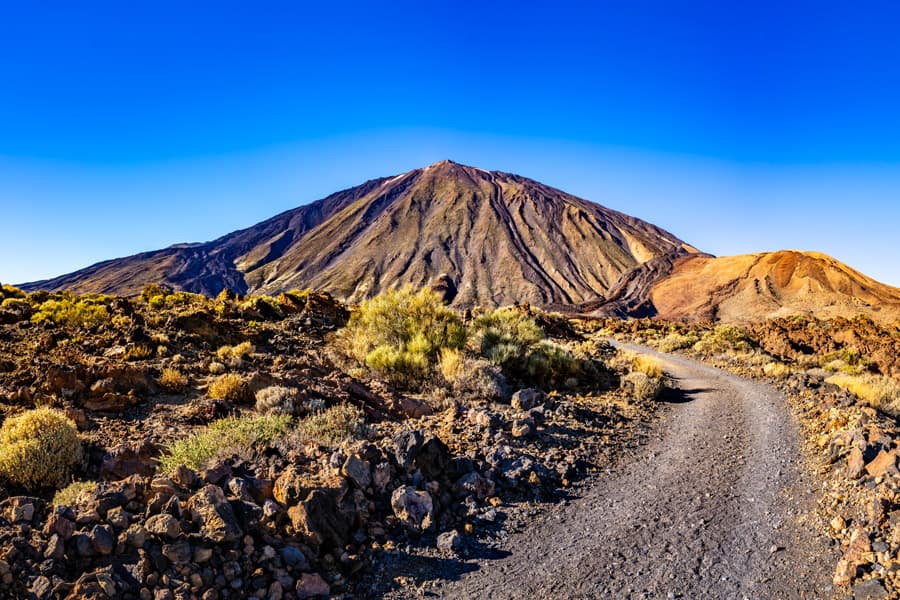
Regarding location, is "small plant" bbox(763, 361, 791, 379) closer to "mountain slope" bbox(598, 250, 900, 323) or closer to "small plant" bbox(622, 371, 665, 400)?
"small plant" bbox(622, 371, 665, 400)

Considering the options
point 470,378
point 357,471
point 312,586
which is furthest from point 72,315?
point 312,586

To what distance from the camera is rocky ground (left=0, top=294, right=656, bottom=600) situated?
3.44 metres

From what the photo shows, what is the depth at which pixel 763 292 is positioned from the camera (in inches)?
2344

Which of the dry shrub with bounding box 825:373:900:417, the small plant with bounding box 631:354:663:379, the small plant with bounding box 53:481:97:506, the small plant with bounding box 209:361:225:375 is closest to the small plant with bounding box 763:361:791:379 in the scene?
the dry shrub with bounding box 825:373:900:417

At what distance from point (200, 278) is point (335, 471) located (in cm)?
10477

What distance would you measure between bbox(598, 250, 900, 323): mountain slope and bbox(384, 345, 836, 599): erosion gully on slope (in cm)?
5087

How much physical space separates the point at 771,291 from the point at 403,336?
60416 millimetres

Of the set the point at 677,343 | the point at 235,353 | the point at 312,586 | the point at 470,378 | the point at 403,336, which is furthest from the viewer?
the point at 677,343

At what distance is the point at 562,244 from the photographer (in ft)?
317

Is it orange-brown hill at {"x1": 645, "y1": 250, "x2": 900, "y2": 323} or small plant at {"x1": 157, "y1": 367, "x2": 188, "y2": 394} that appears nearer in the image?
small plant at {"x1": 157, "y1": 367, "x2": 188, "y2": 394}

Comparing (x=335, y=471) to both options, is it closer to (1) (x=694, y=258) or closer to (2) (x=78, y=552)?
(2) (x=78, y=552)

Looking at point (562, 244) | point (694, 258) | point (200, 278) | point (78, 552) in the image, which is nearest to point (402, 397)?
point (78, 552)

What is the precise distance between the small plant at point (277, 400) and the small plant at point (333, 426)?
1.58ft

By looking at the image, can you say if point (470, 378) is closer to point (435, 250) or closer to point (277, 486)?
point (277, 486)
